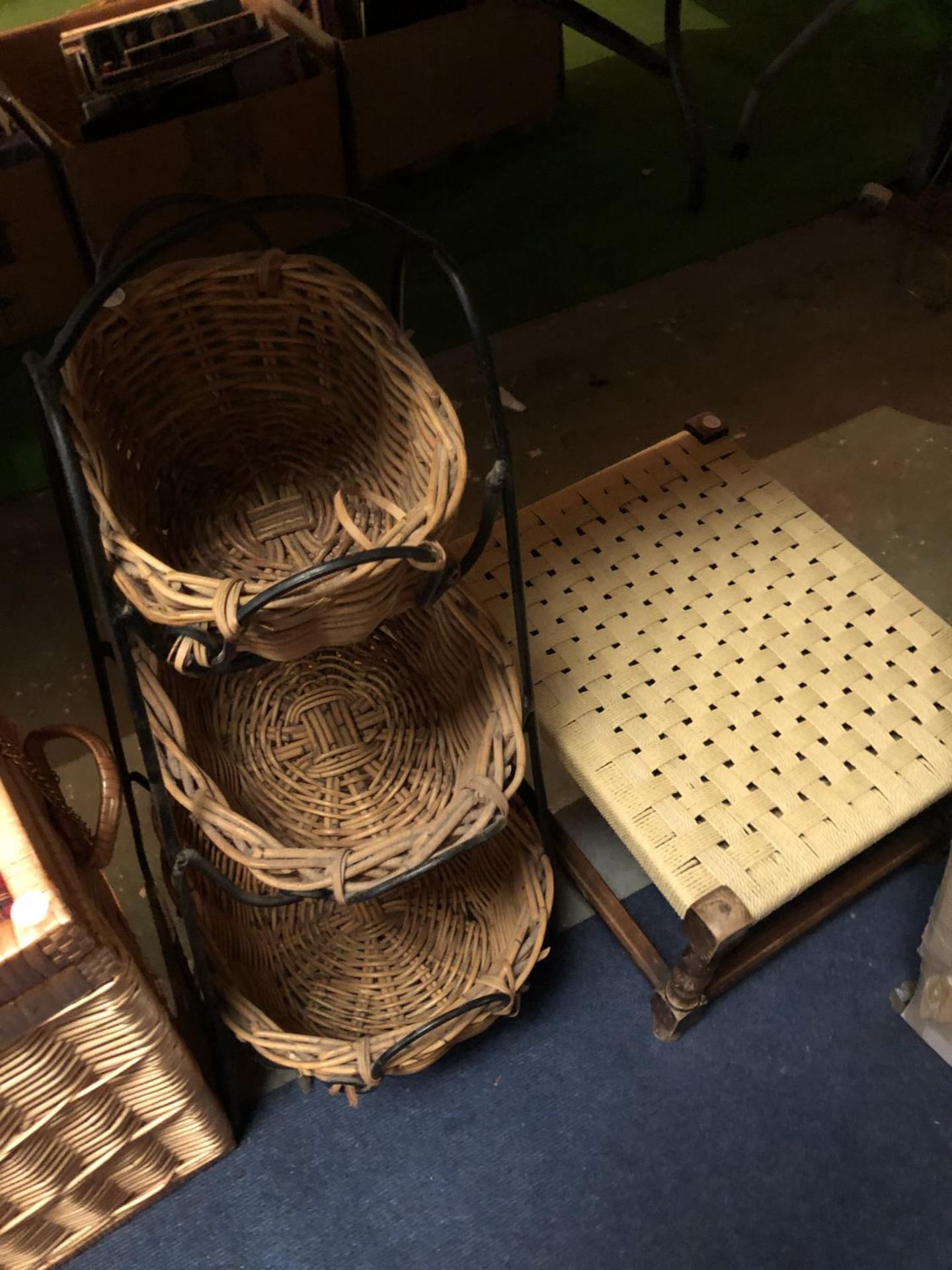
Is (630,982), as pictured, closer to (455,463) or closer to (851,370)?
(455,463)

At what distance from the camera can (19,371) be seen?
1659mm

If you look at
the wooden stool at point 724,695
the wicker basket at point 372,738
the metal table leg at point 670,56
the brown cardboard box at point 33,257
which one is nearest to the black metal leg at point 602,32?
the metal table leg at point 670,56

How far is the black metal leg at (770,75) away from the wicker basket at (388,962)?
1.54 m

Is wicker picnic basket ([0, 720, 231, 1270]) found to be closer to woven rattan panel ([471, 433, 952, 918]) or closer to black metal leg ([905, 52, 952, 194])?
woven rattan panel ([471, 433, 952, 918])

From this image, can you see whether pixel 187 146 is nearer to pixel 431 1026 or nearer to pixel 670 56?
pixel 670 56

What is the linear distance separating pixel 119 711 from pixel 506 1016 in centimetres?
60

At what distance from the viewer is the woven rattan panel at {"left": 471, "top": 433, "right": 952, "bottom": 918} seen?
0.87 m

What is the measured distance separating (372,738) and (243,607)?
413mm

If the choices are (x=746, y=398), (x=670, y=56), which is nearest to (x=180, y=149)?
(x=670, y=56)

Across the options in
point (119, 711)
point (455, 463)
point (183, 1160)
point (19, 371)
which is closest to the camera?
point (455, 463)

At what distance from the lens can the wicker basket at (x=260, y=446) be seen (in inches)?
25.8

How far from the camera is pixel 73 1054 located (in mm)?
697

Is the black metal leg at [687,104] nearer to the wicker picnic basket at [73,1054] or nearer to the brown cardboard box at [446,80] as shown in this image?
the brown cardboard box at [446,80]

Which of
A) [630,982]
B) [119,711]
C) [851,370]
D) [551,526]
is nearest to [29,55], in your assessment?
[119,711]
